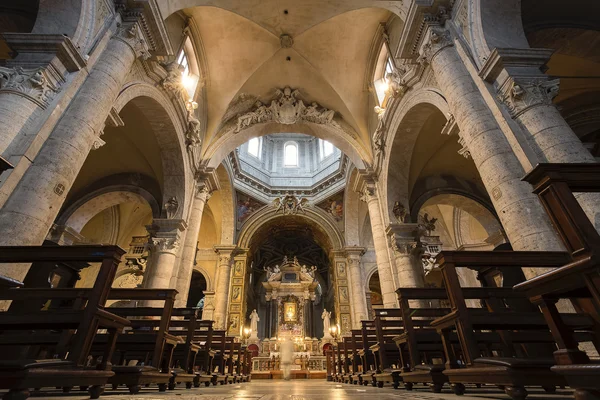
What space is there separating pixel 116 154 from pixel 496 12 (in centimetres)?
1009

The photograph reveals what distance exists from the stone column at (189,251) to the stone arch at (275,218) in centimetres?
741

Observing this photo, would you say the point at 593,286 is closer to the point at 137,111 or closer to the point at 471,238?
the point at 137,111

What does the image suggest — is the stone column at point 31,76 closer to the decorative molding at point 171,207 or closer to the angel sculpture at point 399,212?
the decorative molding at point 171,207

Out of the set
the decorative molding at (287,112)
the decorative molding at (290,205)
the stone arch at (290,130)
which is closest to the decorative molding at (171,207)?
the stone arch at (290,130)

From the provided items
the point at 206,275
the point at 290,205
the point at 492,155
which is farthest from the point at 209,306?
the point at 492,155

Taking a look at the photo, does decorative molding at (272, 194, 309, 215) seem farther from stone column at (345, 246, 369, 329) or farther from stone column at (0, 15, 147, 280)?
stone column at (0, 15, 147, 280)

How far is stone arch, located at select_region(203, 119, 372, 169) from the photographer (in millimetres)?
10742

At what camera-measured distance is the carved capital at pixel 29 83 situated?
3.95 metres

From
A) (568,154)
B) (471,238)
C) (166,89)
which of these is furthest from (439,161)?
(166,89)

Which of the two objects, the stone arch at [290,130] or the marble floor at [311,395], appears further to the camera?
the stone arch at [290,130]

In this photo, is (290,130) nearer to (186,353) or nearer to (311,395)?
(186,353)

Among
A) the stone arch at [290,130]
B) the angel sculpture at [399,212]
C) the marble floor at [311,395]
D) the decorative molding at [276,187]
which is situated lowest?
the marble floor at [311,395]

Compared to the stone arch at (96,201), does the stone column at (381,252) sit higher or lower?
lower

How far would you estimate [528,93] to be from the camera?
4215mm
